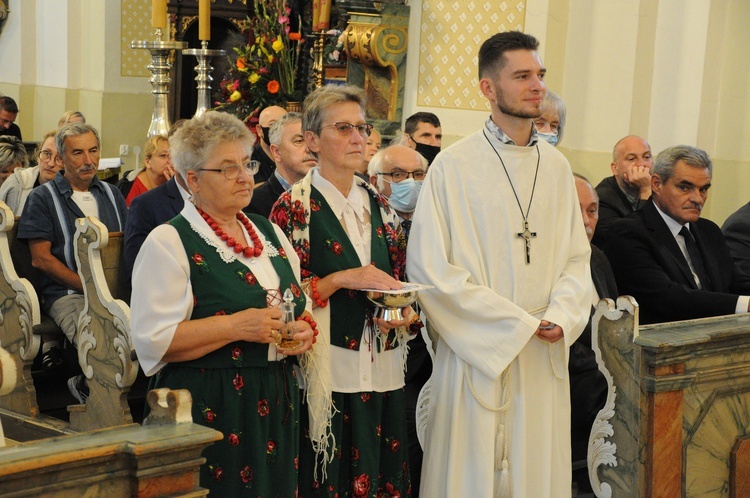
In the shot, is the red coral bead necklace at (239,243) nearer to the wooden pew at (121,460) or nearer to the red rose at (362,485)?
the wooden pew at (121,460)

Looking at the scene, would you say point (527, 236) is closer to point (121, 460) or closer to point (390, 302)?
point (390, 302)

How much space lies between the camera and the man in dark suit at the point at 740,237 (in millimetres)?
5492

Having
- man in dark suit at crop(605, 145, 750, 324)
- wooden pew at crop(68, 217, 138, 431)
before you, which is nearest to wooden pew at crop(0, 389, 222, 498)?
wooden pew at crop(68, 217, 138, 431)

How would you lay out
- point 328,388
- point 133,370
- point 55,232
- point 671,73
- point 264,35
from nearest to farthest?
1. point 328,388
2. point 133,370
3. point 55,232
4. point 671,73
5. point 264,35

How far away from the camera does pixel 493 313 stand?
3.52m

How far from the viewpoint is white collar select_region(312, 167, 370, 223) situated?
135 inches

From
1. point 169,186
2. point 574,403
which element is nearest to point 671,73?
point 574,403

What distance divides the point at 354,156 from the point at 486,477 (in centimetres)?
118

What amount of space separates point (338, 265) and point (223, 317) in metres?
0.53

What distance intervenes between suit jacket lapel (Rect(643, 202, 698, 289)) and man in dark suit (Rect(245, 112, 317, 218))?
1.55 meters

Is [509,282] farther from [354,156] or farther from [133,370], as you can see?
[133,370]

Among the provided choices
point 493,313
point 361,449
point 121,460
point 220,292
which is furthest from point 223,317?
point 493,313

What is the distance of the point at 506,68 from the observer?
3627 millimetres

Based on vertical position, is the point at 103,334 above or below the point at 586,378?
above
